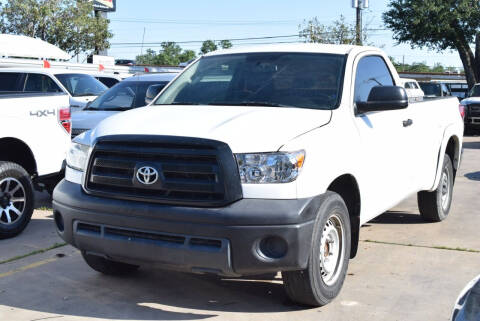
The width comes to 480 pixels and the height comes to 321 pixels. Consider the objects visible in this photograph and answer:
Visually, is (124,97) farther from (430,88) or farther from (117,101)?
(430,88)

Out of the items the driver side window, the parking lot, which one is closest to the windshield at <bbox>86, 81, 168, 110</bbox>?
the parking lot

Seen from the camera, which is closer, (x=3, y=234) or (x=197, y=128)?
(x=197, y=128)

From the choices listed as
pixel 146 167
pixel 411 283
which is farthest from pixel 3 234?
pixel 411 283

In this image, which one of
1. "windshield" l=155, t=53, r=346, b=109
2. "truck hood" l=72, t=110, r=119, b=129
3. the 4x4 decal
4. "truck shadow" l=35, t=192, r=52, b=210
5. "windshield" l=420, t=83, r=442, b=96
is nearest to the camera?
"windshield" l=155, t=53, r=346, b=109

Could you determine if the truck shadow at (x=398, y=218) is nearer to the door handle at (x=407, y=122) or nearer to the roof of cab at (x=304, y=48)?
the door handle at (x=407, y=122)

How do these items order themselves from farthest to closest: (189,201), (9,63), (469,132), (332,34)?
(332,34), (469,132), (9,63), (189,201)

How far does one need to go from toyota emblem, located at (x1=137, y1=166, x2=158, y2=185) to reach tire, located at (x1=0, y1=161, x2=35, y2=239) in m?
2.74

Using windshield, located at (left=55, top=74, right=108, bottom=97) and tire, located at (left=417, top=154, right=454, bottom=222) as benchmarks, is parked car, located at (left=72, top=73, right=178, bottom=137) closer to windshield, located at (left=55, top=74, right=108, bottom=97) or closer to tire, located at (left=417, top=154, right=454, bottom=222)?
windshield, located at (left=55, top=74, right=108, bottom=97)

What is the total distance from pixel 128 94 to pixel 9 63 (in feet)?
25.9

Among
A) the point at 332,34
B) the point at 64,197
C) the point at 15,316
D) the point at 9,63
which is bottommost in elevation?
the point at 15,316

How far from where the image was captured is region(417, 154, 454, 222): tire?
736 cm

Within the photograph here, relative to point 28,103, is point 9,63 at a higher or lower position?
higher

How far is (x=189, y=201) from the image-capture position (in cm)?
424

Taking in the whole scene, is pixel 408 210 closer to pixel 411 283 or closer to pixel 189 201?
pixel 411 283
